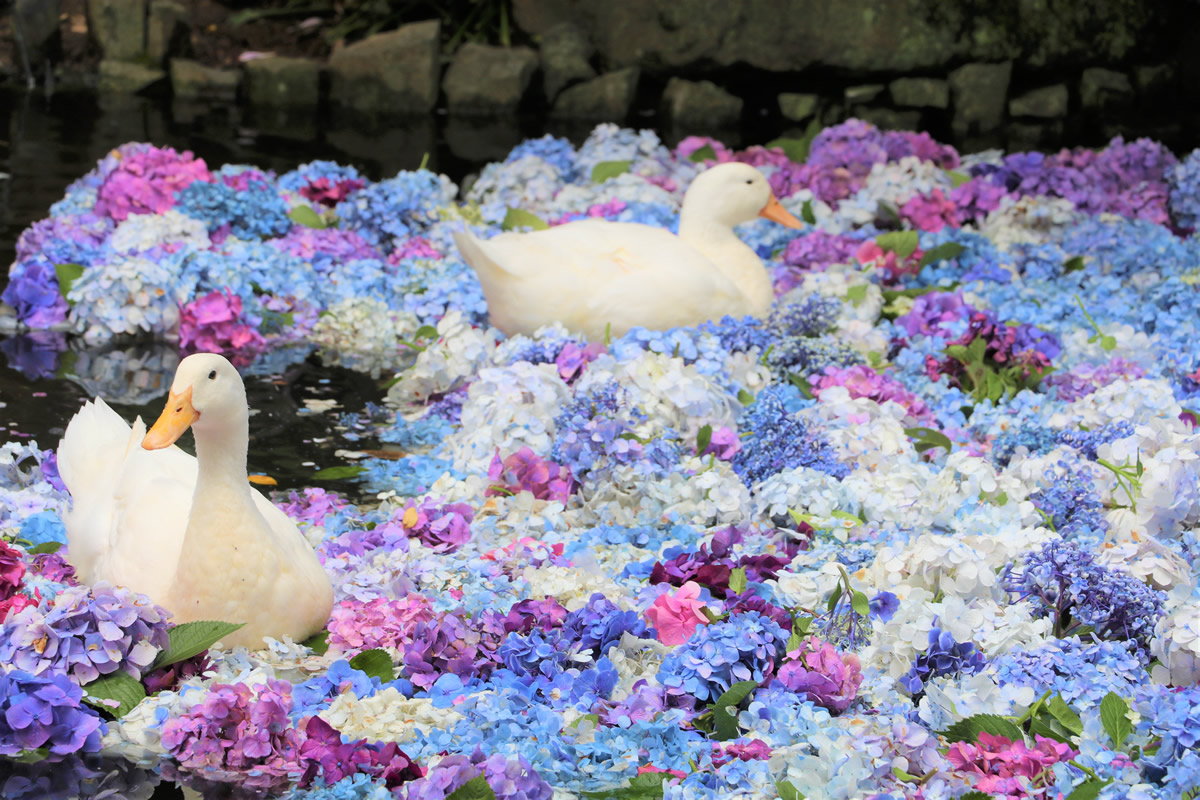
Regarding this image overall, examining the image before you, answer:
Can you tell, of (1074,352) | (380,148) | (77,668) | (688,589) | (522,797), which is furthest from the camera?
(380,148)

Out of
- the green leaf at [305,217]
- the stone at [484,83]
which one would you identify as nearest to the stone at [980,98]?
the stone at [484,83]

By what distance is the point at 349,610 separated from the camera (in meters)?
2.80

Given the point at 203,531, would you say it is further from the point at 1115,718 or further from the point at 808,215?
the point at 808,215

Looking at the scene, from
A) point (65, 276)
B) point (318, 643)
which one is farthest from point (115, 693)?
point (65, 276)

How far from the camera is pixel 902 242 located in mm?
5512

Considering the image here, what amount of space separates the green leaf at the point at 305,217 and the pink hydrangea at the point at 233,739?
365 centimetres

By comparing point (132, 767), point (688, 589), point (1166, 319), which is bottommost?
point (132, 767)

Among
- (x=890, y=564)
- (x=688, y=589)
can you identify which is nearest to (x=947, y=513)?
(x=890, y=564)

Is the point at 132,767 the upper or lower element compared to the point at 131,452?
lower

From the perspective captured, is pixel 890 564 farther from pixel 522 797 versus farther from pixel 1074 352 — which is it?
pixel 1074 352

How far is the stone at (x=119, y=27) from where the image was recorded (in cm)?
987

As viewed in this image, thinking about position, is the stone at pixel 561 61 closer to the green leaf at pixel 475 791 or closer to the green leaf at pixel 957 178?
the green leaf at pixel 957 178

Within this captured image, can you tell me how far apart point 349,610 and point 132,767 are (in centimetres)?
59

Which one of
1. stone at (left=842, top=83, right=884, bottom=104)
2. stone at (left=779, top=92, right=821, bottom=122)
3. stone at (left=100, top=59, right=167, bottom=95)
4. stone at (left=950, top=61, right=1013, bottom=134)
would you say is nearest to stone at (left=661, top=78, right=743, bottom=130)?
stone at (left=779, top=92, right=821, bottom=122)
